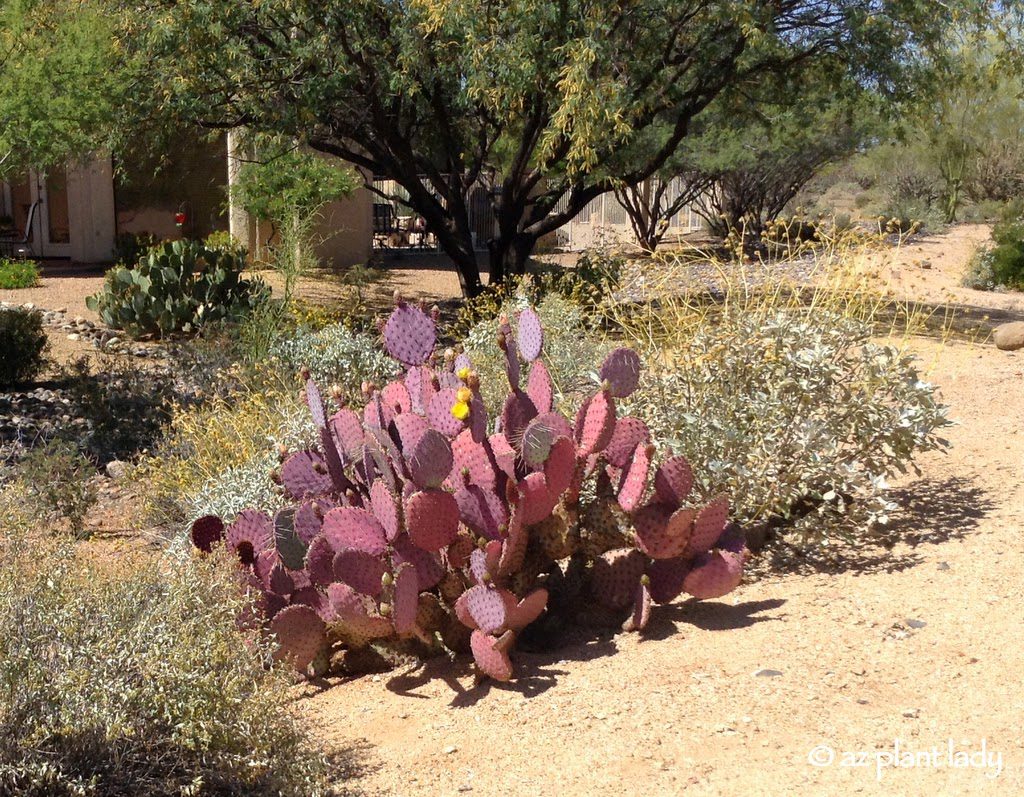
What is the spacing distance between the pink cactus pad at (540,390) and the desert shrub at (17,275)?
13217 mm

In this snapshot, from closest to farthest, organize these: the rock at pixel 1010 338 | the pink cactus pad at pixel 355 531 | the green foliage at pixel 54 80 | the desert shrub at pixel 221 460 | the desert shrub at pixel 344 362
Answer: the pink cactus pad at pixel 355 531 → the desert shrub at pixel 221 460 → the desert shrub at pixel 344 362 → the rock at pixel 1010 338 → the green foliage at pixel 54 80

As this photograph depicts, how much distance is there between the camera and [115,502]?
290 inches

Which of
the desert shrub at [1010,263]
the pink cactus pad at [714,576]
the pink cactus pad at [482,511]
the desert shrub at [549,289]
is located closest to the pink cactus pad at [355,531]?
the pink cactus pad at [482,511]

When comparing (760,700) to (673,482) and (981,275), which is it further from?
(981,275)

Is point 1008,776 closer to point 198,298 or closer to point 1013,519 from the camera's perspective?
Answer: point 1013,519

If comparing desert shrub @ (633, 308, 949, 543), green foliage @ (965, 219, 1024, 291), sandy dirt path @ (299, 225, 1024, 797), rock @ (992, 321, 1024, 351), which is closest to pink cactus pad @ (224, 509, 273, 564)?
sandy dirt path @ (299, 225, 1024, 797)

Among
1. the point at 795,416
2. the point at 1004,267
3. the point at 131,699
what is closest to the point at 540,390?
the point at 795,416

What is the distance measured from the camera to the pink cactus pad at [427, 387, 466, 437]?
454 centimetres

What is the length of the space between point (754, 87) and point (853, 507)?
34.1ft

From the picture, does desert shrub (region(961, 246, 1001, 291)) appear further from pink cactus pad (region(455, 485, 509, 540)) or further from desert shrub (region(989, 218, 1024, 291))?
pink cactus pad (region(455, 485, 509, 540))

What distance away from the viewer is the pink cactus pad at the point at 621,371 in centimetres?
475

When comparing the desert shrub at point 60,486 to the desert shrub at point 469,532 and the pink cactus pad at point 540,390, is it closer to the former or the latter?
the desert shrub at point 469,532

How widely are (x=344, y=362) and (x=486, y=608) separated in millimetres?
4376

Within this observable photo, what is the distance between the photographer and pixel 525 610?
13.5 feet
